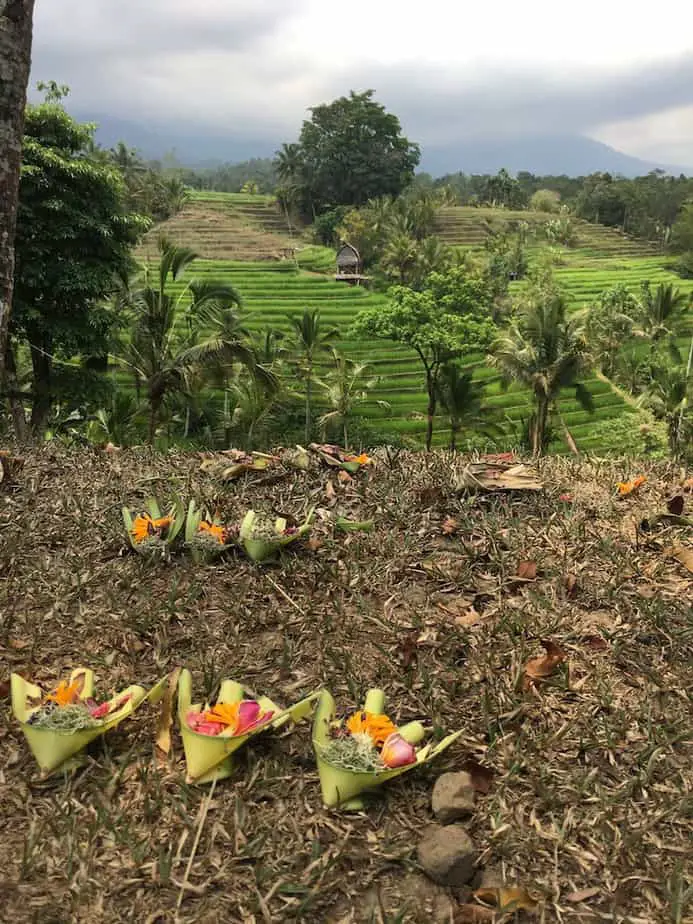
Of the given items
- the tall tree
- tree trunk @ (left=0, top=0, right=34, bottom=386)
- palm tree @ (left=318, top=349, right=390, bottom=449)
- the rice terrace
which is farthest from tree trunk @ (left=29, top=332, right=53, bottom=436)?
the tall tree

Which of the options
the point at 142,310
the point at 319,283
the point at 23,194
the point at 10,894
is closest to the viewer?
the point at 10,894

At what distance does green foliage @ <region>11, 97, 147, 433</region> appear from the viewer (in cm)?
1006

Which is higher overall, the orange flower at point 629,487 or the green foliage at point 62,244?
the green foliage at point 62,244

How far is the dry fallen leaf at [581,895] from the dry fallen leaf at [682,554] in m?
1.10

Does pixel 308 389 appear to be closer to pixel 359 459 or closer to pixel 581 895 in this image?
pixel 359 459

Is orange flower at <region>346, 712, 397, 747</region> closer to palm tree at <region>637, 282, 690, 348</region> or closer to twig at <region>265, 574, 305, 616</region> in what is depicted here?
twig at <region>265, 574, 305, 616</region>

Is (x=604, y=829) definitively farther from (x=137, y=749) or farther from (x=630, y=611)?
(x=137, y=749)

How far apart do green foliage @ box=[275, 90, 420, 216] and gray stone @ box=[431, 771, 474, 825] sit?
54376 millimetres

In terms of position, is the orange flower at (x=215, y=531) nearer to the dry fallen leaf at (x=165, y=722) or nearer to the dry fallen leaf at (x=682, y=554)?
the dry fallen leaf at (x=165, y=722)

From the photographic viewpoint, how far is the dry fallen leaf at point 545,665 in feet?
4.85

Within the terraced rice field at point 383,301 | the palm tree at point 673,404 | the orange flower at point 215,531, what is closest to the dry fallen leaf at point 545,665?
the orange flower at point 215,531

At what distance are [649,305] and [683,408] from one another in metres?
11.6

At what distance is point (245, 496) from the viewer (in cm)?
242

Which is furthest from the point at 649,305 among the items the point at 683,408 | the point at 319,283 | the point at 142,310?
the point at 142,310
